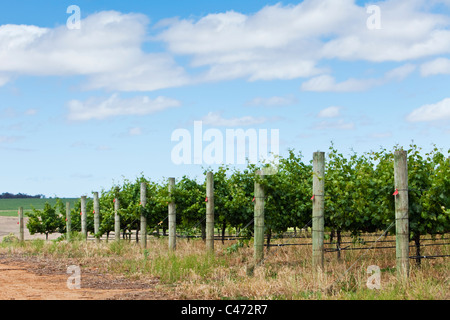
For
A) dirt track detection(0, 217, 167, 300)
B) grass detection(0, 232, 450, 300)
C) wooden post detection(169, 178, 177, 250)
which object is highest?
wooden post detection(169, 178, 177, 250)

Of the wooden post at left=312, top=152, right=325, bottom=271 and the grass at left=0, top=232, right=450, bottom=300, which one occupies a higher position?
the wooden post at left=312, top=152, right=325, bottom=271

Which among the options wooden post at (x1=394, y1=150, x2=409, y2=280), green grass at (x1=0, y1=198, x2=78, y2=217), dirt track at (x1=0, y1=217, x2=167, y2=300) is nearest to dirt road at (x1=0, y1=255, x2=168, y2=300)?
dirt track at (x1=0, y1=217, x2=167, y2=300)

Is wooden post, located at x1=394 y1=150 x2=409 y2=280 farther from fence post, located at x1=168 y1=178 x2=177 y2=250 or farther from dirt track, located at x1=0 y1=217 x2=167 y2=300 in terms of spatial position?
fence post, located at x1=168 y1=178 x2=177 y2=250

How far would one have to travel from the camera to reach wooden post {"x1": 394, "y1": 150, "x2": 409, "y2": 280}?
10.3 m

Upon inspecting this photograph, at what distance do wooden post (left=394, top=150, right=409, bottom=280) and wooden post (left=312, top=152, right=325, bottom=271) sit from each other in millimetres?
1865

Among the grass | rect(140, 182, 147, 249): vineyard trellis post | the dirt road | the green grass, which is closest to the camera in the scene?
the grass

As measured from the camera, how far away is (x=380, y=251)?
15391 millimetres

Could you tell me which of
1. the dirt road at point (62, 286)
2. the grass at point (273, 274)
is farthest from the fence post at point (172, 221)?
the dirt road at point (62, 286)

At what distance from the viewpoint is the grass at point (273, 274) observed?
9.34m

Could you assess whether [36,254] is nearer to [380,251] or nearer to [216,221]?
[216,221]

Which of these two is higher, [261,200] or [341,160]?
[341,160]

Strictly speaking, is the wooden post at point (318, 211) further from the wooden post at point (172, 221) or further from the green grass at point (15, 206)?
the green grass at point (15, 206)
